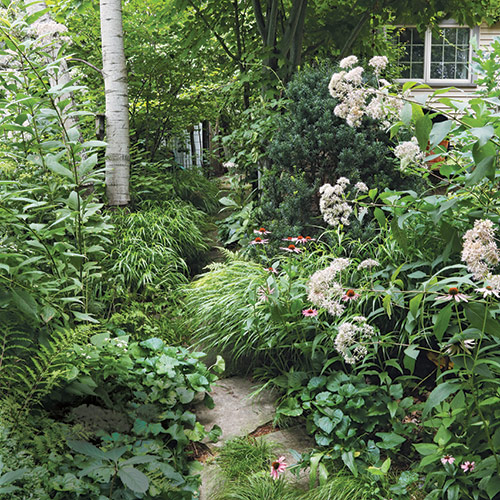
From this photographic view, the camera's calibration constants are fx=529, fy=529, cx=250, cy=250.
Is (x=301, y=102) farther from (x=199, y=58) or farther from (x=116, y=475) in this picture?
(x=116, y=475)

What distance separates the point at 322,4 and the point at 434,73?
6804 mm

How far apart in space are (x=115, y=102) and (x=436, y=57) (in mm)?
8991

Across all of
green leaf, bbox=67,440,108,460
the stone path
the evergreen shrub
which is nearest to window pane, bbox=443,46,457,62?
the evergreen shrub

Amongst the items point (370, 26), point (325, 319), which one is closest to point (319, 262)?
point (325, 319)

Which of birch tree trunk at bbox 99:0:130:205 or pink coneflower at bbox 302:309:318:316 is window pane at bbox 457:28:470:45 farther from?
pink coneflower at bbox 302:309:318:316

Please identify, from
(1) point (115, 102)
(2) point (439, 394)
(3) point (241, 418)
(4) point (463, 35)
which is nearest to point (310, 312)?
(3) point (241, 418)

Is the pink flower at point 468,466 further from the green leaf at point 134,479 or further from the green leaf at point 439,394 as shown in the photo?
the green leaf at point 134,479

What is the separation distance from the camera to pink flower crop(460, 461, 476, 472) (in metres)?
1.99

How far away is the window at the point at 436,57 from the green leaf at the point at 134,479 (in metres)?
10.8

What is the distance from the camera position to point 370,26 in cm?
573

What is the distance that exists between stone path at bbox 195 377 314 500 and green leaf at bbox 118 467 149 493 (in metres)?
0.47

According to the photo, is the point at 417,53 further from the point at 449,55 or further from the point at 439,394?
the point at 439,394

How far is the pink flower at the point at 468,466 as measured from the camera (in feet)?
6.54

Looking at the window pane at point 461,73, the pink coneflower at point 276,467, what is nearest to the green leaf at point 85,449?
the pink coneflower at point 276,467
